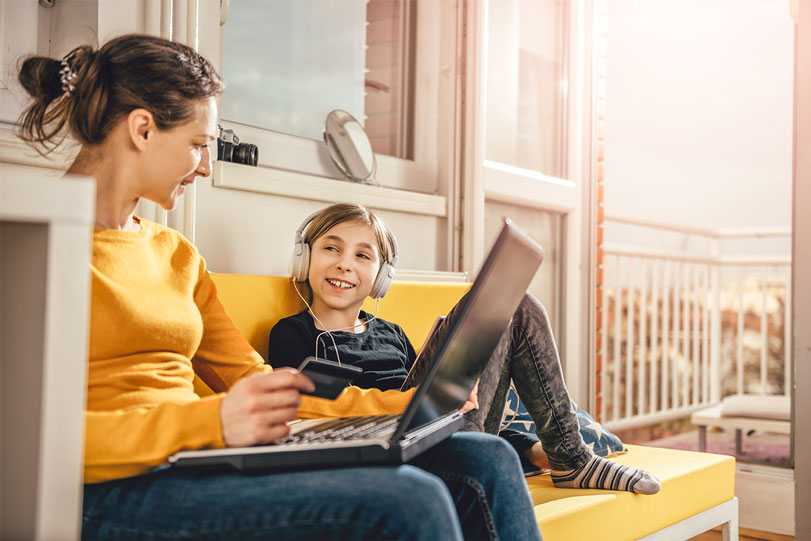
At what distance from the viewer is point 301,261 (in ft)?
5.19

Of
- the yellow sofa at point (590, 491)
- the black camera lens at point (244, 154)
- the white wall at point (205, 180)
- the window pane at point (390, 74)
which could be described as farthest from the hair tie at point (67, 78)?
the window pane at point (390, 74)

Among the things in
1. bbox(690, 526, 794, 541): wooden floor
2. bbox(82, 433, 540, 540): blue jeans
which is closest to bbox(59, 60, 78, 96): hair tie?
bbox(82, 433, 540, 540): blue jeans

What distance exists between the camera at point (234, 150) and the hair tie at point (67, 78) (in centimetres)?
66

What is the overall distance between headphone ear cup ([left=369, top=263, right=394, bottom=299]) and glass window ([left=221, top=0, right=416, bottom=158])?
64 cm

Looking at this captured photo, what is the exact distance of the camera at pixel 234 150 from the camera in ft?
5.71

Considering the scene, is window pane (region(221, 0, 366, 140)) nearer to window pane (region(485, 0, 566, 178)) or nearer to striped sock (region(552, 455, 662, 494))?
window pane (region(485, 0, 566, 178))

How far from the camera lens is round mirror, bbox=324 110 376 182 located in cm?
209

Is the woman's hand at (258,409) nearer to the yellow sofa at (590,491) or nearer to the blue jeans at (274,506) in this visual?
the blue jeans at (274,506)

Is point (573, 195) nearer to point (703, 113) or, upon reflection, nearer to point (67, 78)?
point (67, 78)

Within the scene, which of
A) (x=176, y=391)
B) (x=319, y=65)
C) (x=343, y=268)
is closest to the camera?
(x=176, y=391)

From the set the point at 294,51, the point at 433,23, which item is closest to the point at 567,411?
the point at 294,51

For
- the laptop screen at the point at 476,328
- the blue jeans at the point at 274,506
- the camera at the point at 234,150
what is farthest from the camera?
the camera at the point at 234,150

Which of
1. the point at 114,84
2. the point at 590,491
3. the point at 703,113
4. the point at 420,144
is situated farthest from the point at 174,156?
the point at 703,113

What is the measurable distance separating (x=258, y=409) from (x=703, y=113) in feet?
16.3
